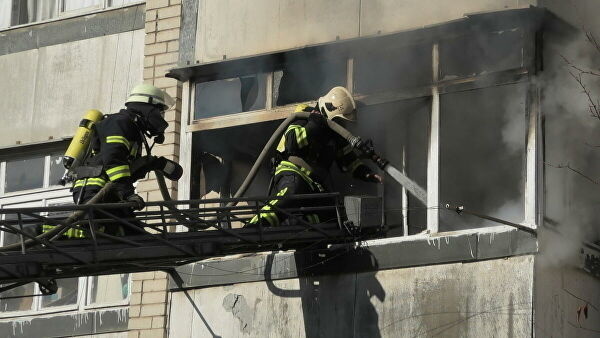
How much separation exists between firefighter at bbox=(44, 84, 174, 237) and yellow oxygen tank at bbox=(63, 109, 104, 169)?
0.07m

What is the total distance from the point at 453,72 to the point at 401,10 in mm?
767

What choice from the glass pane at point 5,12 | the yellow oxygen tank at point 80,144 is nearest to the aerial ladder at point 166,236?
the yellow oxygen tank at point 80,144

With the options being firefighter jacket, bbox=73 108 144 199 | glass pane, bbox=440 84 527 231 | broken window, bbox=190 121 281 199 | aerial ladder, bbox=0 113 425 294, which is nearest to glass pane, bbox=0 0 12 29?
broken window, bbox=190 121 281 199

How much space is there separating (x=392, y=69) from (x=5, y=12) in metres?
6.05

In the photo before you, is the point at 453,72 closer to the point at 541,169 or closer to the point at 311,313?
the point at 541,169

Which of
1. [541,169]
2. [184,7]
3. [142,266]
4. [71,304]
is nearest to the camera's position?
[541,169]

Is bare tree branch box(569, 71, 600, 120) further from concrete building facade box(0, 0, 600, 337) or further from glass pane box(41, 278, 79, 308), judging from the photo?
glass pane box(41, 278, 79, 308)

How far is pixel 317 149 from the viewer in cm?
1105

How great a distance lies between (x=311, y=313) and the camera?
10.9 m

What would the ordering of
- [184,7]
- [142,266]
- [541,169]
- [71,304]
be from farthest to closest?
[71,304] → [184,7] → [142,266] → [541,169]

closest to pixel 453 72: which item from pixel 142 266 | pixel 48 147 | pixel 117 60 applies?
pixel 142 266

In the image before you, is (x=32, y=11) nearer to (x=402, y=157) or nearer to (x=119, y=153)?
(x=119, y=153)

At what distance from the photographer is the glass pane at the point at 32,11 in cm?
1506

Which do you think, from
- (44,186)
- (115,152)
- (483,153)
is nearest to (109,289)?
(44,186)
